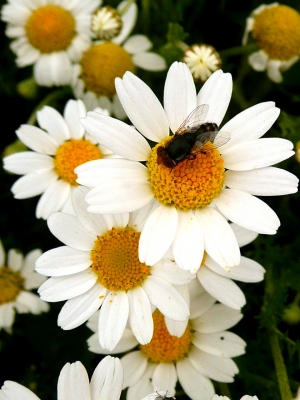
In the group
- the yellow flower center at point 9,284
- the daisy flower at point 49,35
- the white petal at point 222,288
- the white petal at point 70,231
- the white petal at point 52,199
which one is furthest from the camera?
the daisy flower at point 49,35

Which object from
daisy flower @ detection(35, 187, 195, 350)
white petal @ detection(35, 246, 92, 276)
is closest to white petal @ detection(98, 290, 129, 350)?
daisy flower @ detection(35, 187, 195, 350)

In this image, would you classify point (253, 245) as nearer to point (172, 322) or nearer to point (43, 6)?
point (172, 322)

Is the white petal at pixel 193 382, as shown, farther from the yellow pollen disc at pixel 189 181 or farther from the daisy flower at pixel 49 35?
the daisy flower at pixel 49 35

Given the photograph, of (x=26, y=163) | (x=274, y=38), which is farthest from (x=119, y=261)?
(x=274, y=38)

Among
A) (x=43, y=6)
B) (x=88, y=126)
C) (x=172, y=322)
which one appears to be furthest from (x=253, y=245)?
(x=43, y=6)

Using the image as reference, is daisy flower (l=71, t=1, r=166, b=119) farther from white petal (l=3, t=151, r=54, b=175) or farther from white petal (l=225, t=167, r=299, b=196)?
white petal (l=225, t=167, r=299, b=196)

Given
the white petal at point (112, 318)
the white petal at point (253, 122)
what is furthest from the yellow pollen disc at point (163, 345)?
the white petal at point (253, 122)
